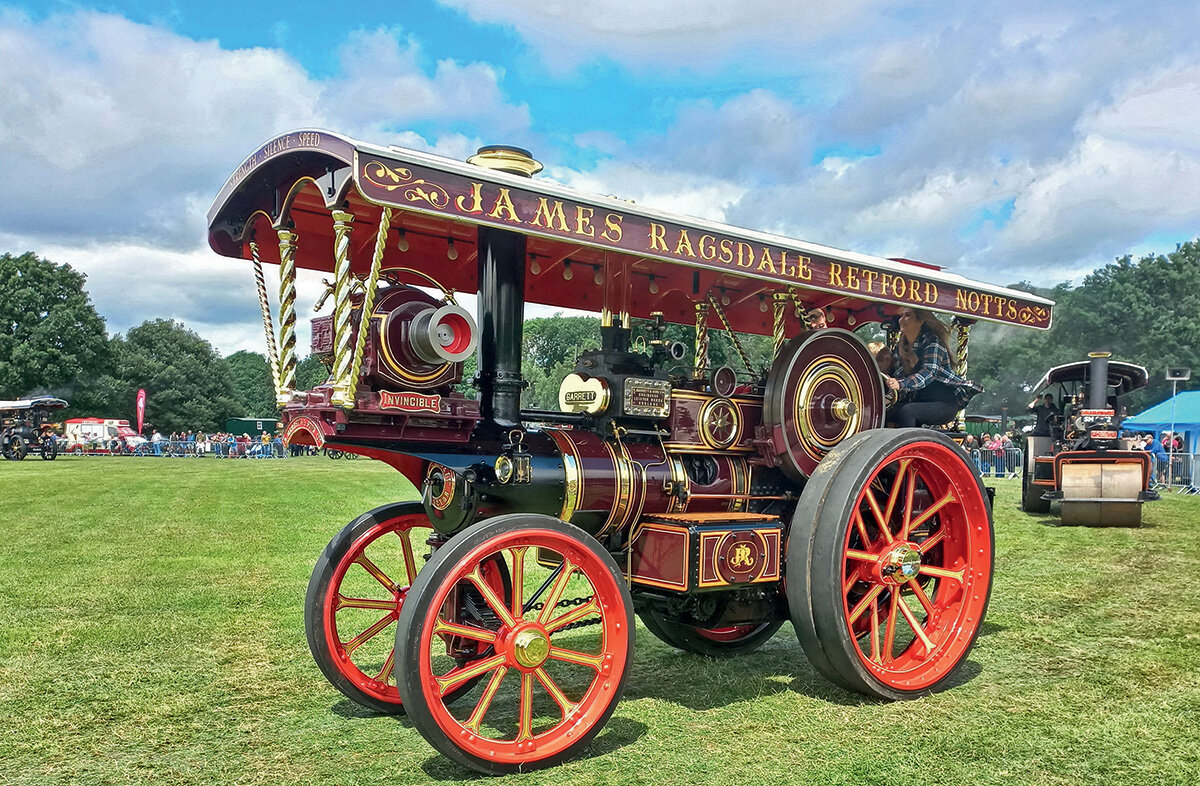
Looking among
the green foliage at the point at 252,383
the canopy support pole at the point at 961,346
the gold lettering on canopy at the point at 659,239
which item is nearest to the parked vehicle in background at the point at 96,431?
the green foliage at the point at 252,383

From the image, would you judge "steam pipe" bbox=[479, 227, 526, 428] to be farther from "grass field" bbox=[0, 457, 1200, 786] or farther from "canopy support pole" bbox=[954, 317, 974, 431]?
"canopy support pole" bbox=[954, 317, 974, 431]

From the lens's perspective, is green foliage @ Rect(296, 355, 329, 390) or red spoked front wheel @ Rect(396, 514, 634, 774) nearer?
red spoked front wheel @ Rect(396, 514, 634, 774)

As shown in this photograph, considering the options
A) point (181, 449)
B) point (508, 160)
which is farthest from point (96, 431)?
point (508, 160)

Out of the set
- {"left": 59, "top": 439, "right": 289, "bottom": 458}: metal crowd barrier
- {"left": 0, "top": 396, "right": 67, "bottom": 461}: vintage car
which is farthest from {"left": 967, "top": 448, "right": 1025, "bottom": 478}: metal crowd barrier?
{"left": 0, "top": 396, "right": 67, "bottom": 461}: vintage car

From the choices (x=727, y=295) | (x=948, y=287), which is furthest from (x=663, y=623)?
(x=948, y=287)

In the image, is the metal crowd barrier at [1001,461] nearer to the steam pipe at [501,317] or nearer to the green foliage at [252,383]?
the steam pipe at [501,317]

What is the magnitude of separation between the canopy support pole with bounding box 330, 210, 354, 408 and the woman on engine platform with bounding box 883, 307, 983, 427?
3.10 meters

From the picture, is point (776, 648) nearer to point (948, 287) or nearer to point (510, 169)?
point (948, 287)

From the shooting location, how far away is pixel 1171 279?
47.4m

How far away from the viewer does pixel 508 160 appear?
3.79 meters

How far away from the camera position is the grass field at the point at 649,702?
3.32 metres

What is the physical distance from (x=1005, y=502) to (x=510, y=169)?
14.6 m

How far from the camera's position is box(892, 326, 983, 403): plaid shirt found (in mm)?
5156

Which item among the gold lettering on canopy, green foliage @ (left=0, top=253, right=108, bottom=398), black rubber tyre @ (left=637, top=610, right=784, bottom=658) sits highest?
green foliage @ (left=0, top=253, right=108, bottom=398)
